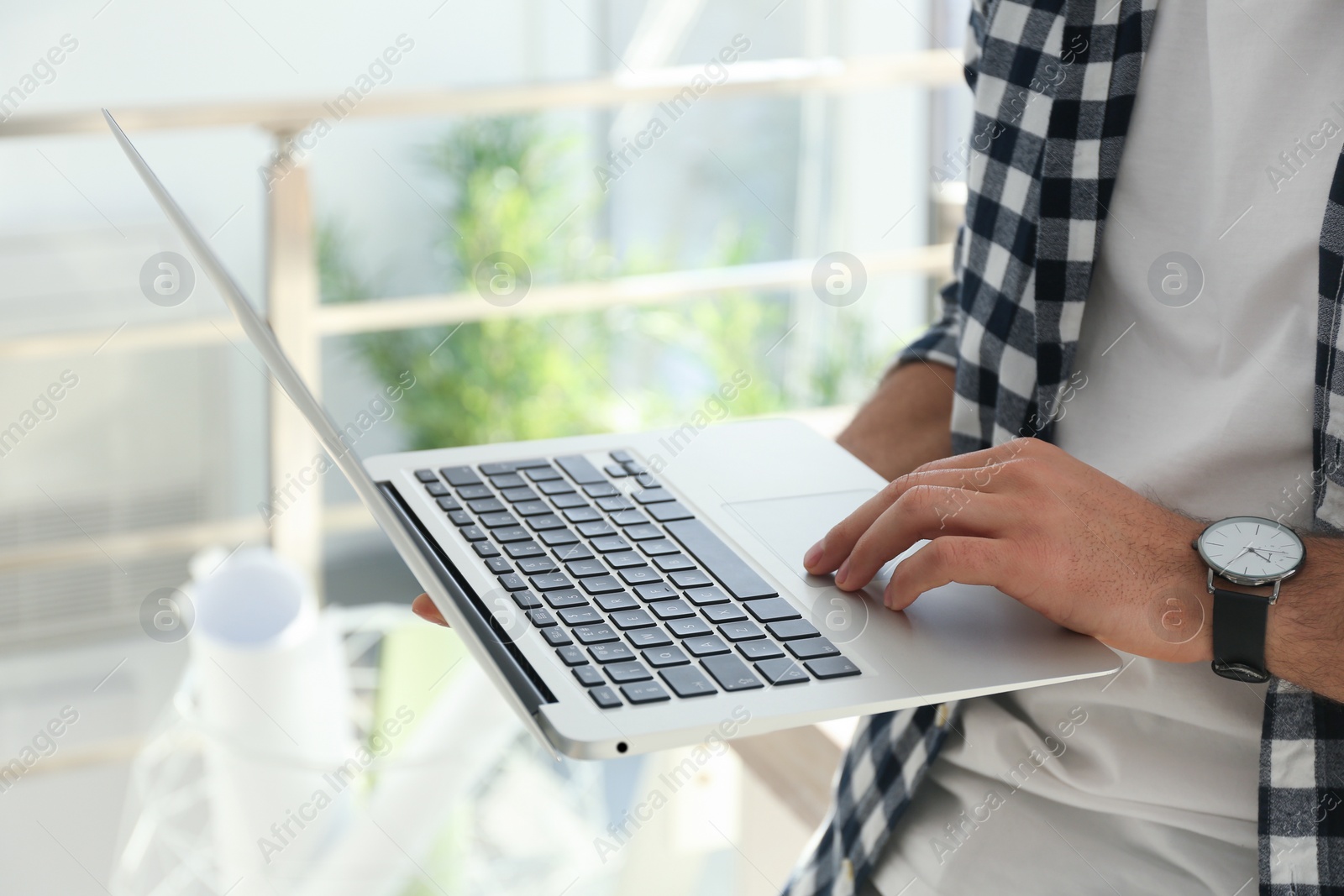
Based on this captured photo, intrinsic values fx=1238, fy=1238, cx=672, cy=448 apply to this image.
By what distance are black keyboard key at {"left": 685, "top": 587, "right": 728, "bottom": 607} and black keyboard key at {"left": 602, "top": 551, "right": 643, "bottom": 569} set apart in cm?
4

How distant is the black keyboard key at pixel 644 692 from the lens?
0.54 meters

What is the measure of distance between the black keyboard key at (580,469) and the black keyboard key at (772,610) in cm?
19

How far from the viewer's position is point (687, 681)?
1.82ft

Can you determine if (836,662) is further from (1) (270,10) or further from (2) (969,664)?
(1) (270,10)

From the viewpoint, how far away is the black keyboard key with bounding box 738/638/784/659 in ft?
1.92

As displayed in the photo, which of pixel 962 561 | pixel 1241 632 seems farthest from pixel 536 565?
pixel 1241 632

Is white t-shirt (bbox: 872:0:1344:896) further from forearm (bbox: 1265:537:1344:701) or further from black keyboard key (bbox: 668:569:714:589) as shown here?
black keyboard key (bbox: 668:569:714:589)

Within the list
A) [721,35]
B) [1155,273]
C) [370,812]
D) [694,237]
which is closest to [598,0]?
[721,35]

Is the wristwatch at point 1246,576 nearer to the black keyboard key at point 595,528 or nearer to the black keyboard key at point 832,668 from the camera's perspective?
the black keyboard key at point 832,668

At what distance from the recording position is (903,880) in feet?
2.50

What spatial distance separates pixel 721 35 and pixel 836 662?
332 centimetres

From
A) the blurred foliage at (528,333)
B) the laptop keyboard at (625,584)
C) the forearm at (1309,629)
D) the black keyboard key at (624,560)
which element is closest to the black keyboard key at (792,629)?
the laptop keyboard at (625,584)

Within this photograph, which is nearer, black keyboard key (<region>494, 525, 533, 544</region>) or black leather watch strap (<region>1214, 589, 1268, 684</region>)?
black leather watch strap (<region>1214, 589, 1268, 684</region>)

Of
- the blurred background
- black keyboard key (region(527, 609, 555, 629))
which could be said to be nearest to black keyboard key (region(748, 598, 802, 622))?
black keyboard key (region(527, 609, 555, 629))
